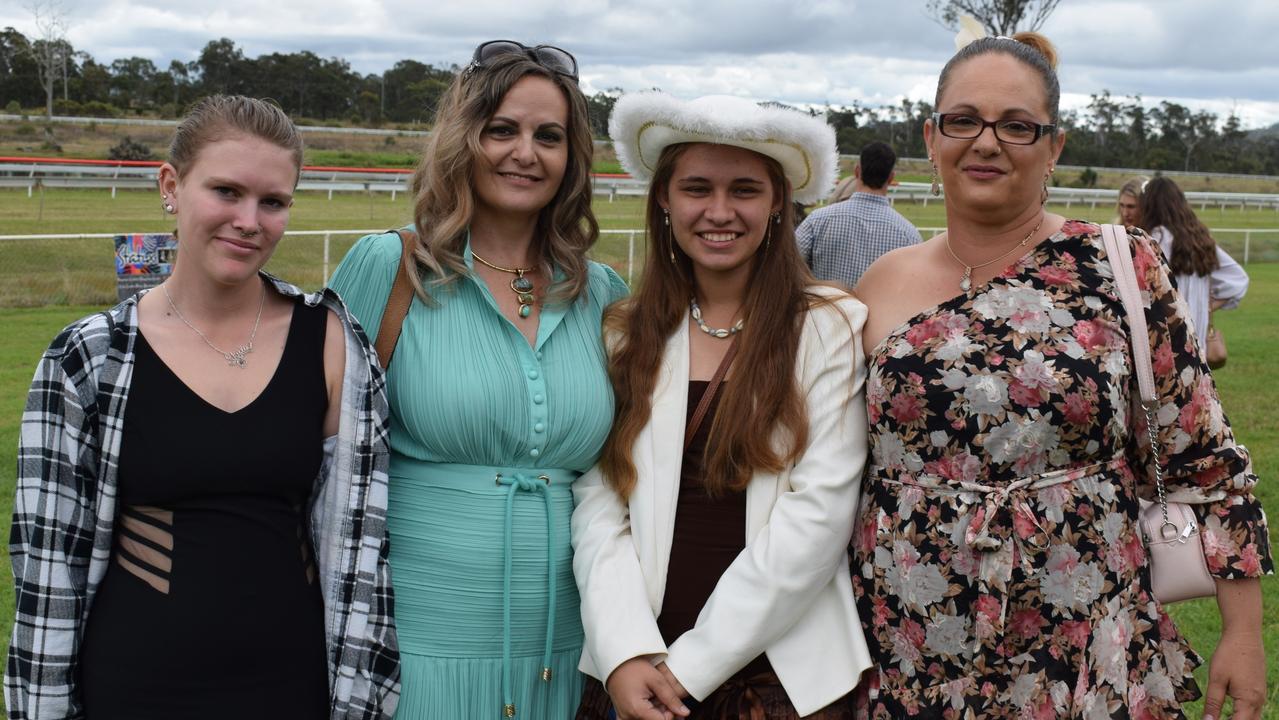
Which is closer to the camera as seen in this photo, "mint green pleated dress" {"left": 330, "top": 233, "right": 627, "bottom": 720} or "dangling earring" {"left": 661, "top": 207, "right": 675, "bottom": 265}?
"mint green pleated dress" {"left": 330, "top": 233, "right": 627, "bottom": 720}

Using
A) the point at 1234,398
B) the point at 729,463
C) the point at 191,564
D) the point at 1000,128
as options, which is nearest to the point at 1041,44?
the point at 1000,128

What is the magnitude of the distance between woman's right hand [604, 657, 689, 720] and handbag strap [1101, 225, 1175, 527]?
48.4 inches

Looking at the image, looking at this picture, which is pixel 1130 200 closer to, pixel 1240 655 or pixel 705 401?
pixel 1240 655

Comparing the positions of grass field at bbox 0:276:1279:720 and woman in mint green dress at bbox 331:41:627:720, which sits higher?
woman in mint green dress at bbox 331:41:627:720

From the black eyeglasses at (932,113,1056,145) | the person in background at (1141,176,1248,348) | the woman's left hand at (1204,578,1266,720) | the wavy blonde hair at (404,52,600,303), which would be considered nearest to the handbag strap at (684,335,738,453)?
the wavy blonde hair at (404,52,600,303)

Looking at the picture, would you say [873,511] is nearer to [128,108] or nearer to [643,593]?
[643,593]

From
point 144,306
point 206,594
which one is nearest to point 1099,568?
point 206,594

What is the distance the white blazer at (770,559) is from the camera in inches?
104

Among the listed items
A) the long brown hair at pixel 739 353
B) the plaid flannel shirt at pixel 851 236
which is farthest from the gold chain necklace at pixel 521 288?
the plaid flannel shirt at pixel 851 236

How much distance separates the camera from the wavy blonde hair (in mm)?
2947

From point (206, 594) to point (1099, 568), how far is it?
1.94m

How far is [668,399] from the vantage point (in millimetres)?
2842

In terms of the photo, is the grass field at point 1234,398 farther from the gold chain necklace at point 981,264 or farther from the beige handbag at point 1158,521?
the gold chain necklace at point 981,264

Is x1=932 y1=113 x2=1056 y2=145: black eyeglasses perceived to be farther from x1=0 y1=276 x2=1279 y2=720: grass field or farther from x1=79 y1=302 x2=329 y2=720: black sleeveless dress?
x1=0 y1=276 x2=1279 y2=720: grass field
